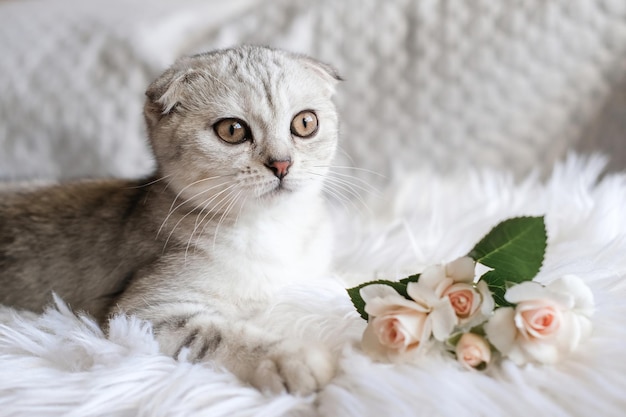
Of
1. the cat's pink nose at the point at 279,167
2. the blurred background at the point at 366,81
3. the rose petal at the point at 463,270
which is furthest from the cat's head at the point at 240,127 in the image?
the blurred background at the point at 366,81

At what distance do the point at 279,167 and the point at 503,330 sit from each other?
0.36 m

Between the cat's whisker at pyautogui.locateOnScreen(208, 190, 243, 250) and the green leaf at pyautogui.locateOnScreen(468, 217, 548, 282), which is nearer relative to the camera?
the green leaf at pyautogui.locateOnScreen(468, 217, 548, 282)

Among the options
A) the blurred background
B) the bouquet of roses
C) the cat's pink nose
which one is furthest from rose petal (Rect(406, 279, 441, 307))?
the blurred background

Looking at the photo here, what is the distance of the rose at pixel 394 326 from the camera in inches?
28.6

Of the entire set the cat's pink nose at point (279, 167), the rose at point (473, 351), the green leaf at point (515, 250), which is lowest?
the rose at point (473, 351)

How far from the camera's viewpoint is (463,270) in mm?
740

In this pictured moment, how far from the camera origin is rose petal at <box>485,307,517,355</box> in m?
0.71

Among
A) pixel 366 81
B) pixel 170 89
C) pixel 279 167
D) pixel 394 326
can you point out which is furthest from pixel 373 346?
pixel 366 81

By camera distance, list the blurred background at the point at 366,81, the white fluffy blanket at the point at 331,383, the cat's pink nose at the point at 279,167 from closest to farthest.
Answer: the white fluffy blanket at the point at 331,383 < the cat's pink nose at the point at 279,167 < the blurred background at the point at 366,81

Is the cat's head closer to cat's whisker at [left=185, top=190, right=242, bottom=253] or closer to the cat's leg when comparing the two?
cat's whisker at [left=185, top=190, right=242, bottom=253]

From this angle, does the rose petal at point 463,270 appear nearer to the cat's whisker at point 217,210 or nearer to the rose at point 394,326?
the rose at point 394,326

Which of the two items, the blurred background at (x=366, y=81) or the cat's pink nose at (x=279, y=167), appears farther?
the blurred background at (x=366, y=81)

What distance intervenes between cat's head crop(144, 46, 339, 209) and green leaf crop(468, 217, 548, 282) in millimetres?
287

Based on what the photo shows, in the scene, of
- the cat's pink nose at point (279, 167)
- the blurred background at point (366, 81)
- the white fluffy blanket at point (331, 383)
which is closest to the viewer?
the white fluffy blanket at point (331, 383)
